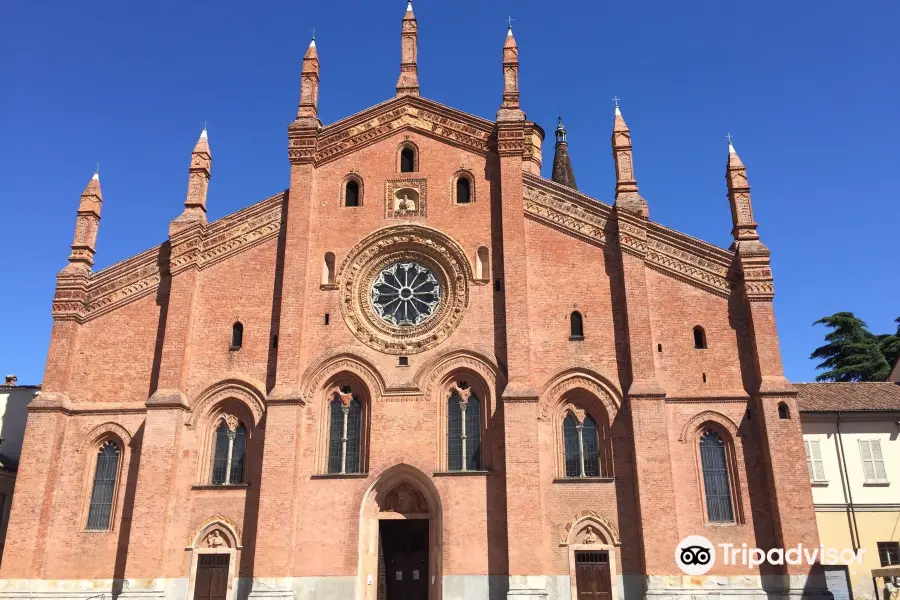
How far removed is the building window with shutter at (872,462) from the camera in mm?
24812

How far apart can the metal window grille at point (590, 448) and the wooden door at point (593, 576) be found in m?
2.29

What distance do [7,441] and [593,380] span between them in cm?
2332

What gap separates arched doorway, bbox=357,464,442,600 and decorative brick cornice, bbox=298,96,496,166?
37.2 feet

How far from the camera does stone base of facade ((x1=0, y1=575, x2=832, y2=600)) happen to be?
66.7ft

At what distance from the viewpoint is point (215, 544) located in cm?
2250

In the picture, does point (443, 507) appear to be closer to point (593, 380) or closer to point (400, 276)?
point (593, 380)

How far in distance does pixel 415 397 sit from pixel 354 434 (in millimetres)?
2255

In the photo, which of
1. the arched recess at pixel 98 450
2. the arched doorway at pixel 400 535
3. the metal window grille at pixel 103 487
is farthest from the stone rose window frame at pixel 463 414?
the metal window grille at pixel 103 487

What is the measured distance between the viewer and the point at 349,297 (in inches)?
976

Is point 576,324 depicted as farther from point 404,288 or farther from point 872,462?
point 872,462

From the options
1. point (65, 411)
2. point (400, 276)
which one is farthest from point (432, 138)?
point (65, 411)

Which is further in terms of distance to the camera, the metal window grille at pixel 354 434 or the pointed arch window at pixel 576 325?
the pointed arch window at pixel 576 325

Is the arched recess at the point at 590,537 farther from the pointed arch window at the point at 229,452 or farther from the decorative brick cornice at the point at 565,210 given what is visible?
the pointed arch window at the point at 229,452

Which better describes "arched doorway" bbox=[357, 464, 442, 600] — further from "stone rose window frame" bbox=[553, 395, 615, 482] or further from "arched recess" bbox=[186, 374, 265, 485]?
"arched recess" bbox=[186, 374, 265, 485]
